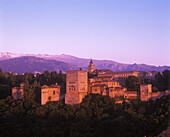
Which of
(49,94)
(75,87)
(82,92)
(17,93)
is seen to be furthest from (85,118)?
(17,93)

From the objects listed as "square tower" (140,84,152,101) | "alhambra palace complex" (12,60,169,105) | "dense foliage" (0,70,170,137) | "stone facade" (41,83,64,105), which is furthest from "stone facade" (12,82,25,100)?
"square tower" (140,84,152,101)

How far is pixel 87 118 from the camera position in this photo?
2525 centimetres

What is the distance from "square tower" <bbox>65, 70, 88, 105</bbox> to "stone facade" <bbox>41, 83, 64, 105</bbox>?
201 cm

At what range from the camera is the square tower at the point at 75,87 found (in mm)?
29797

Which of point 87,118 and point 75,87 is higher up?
point 75,87

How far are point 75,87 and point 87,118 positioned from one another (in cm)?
601

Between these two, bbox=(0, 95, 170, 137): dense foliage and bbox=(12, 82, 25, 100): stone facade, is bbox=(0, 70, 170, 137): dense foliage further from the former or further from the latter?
bbox=(12, 82, 25, 100): stone facade

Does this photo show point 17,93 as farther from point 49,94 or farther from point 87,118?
point 87,118

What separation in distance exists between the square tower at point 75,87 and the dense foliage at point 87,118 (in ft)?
3.25

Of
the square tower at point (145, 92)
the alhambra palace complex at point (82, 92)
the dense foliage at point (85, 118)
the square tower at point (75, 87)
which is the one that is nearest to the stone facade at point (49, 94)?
the alhambra palace complex at point (82, 92)

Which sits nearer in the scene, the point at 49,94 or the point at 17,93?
the point at 49,94

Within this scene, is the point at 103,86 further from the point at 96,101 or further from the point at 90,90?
the point at 96,101

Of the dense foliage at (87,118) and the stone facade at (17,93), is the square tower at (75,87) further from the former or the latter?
the stone facade at (17,93)

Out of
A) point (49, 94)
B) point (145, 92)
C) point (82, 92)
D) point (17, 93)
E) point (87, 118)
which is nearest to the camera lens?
point (87, 118)
